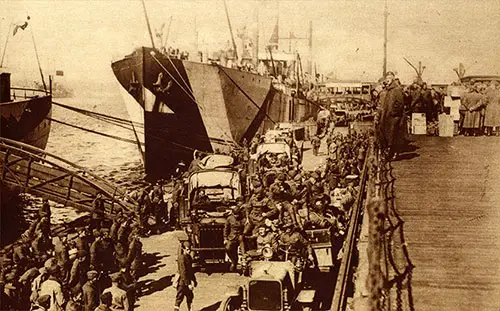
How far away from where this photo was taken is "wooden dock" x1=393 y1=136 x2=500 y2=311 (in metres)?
6.68

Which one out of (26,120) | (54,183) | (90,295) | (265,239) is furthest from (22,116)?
(90,295)

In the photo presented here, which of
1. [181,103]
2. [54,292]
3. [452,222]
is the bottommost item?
[54,292]

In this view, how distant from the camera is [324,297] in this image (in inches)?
418

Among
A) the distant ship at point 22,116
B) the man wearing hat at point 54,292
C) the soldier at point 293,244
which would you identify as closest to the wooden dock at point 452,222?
the soldier at point 293,244

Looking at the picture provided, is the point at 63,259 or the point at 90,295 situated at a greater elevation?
the point at 63,259

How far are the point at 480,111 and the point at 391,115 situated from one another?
5887 millimetres

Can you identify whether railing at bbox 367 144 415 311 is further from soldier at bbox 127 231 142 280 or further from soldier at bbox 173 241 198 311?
soldier at bbox 127 231 142 280

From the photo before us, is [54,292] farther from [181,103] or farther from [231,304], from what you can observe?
[181,103]

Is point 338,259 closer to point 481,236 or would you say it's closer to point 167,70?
point 481,236

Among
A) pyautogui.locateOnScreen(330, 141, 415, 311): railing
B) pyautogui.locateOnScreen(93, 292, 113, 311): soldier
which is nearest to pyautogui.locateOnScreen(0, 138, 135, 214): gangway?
pyautogui.locateOnScreen(93, 292, 113, 311): soldier

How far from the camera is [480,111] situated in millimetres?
16875

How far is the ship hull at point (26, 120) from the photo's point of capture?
23094mm

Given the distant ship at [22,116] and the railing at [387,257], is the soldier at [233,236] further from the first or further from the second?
the distant ship at [22,116]

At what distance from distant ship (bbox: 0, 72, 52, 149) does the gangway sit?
500 centimetres
